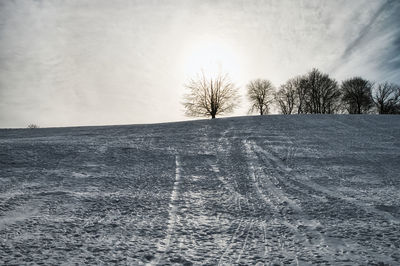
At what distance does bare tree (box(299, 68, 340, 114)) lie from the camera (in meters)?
52.1

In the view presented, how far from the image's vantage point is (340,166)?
5.82m

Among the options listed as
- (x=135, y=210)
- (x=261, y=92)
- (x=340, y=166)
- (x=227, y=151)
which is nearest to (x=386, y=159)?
(x=340, y=166)

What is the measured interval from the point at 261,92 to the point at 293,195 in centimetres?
5604

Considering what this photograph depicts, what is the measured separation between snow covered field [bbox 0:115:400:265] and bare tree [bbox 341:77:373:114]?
51.8m

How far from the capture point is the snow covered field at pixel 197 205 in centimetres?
238

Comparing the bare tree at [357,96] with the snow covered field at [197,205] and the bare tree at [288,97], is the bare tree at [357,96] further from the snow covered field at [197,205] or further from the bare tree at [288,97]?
the snow covered field at [197,205]

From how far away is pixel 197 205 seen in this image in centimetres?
361

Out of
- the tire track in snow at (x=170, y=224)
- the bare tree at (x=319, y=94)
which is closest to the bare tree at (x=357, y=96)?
the bare tree at (x=319, y=94)

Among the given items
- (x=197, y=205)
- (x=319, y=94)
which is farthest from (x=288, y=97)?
(x=197, y=205)

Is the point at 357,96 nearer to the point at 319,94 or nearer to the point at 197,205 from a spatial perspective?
the point at 319,94

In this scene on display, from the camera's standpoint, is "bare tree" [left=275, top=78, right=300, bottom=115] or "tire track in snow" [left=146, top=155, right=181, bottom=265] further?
"bare tree" [left=275, top=78, right=300, bottom=115]

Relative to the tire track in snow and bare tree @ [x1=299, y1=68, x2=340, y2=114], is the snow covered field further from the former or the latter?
bare tree @ [x1=299, y1=68, x2=340, y2=114]

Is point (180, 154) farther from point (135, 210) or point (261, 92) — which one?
point (261, 92)

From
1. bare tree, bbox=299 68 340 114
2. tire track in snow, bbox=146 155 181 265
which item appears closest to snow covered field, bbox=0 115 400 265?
tire track in snow, bbox=146 155 181 265
